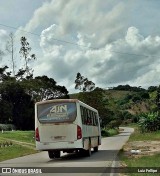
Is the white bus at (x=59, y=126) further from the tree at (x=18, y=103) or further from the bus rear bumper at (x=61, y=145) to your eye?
the tree at (x=18, y=103)

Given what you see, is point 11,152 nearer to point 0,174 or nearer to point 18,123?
point 0,174

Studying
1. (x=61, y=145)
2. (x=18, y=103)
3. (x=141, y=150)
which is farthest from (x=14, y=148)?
(x=18, y=103)

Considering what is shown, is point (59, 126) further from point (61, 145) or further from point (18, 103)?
point (18, 103)

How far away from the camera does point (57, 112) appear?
23969 mm

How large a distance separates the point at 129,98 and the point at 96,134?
129338 millimetres

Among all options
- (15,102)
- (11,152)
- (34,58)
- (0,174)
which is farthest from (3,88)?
(0,174)

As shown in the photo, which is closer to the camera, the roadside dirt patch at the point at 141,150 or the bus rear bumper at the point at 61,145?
the bus rear bumper at the point at 61,145

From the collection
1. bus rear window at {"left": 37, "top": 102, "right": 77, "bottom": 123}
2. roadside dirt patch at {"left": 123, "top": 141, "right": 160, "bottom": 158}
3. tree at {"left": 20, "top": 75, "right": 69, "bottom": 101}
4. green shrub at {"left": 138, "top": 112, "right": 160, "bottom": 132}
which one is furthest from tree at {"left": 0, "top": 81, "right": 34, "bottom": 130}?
bus rear window at {"left": 37, "top": 102, "right": 77, "bottom": 123}

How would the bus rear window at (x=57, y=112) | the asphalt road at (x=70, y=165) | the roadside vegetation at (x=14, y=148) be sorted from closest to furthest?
the asphalt road at (x=70, y=165) < the bus rear window at (x=57, y=112) < the roadside vegetation at (x=14, y=148)

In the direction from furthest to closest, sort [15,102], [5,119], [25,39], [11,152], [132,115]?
1. [132,115]
2. [25,39]
3. [15,102]
4. [5,119]
5. [11,152]

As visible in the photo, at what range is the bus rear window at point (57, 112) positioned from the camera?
23922 mm

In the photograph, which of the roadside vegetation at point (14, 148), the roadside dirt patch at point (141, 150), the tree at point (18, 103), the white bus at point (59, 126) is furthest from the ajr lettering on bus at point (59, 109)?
the tree at point (18, 103)

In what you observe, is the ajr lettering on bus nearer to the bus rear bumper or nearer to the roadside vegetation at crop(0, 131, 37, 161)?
the bus rear bumper

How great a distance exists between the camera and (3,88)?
260 ft
